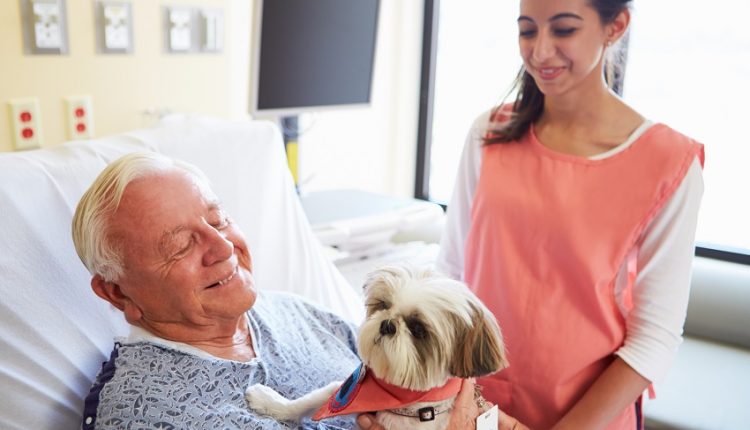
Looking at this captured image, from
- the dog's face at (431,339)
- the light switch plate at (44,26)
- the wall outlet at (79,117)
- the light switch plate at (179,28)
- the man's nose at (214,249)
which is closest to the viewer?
the dog's face at (431,339)

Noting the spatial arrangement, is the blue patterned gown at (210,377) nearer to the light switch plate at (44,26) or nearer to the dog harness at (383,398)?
the dog harness at (383,398)

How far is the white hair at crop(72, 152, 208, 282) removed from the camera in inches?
45.6

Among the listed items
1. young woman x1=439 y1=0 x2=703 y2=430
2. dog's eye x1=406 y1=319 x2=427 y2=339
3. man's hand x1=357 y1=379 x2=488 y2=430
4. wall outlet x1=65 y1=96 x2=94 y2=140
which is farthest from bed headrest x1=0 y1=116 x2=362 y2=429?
young woman x1=439 y1=0 x2=703 y2=430

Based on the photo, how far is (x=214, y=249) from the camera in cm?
124

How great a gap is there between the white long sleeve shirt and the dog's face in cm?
36

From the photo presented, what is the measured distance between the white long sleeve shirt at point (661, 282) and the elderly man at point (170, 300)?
1.25 feet

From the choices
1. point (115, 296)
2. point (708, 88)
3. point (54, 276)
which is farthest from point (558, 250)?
point (708, 88)

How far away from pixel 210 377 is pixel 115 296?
25cm

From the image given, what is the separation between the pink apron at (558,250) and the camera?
122 centimetres

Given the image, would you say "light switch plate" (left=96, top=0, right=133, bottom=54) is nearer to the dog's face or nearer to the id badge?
the dog's face

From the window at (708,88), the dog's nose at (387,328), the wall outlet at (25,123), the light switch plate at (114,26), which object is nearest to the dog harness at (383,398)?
the dog's nose at (387,328)

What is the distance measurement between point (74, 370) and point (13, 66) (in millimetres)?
1022

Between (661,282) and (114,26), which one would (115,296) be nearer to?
(661,282)

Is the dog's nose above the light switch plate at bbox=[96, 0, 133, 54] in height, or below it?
below
